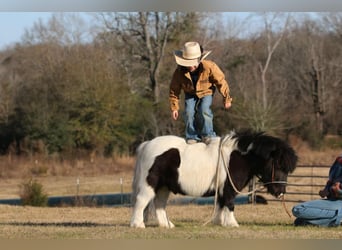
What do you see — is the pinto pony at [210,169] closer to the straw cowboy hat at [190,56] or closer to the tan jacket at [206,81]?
the tan jacket at [206,81]

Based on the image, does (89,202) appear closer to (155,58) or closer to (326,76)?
(155,58)

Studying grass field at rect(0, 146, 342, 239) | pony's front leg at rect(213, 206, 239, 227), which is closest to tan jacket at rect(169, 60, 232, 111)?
pony's front leg at rect(213, 206, 239, 227)

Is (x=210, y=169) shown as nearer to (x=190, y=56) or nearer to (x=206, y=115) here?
(x=206, y=115)

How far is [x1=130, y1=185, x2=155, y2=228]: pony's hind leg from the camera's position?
9891 mm

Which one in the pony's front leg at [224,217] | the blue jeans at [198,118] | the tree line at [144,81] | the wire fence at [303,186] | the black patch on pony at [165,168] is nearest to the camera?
the black patch on pony at [165,168]

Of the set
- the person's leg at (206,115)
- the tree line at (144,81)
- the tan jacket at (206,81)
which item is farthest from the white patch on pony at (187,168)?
the tree line at (144,81)

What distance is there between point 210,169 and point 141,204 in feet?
3.55

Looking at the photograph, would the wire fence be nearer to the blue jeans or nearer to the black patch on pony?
the blue jeans

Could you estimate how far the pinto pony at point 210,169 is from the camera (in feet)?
32.3

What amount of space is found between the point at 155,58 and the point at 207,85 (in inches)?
1234

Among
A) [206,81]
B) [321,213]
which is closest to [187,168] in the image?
[206,81]

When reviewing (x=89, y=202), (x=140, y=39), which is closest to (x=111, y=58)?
(x=140, y=39)

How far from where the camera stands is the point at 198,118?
10.3 meters

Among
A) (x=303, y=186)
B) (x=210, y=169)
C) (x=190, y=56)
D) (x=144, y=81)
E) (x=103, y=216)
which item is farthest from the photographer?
(x=144, y=81)
